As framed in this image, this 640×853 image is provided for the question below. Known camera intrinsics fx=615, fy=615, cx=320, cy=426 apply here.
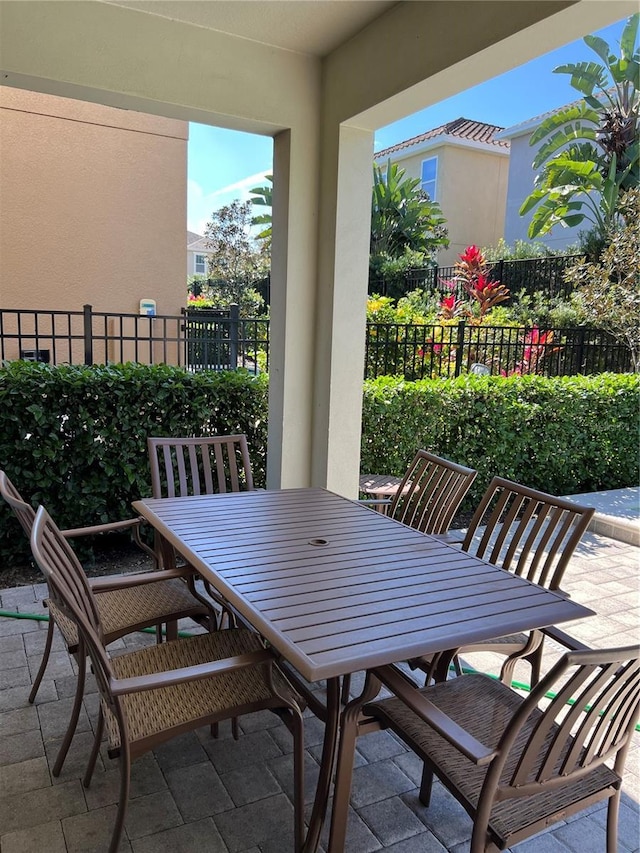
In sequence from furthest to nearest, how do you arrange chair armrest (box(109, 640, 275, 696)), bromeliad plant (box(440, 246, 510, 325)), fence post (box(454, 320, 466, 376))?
bromeliad plant (box(440, 246, 510, 325)) → fence post (box(454, 320, 466, 376)) → chair armrest (box(109, 640, 275, 696))

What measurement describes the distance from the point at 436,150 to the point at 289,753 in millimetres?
17665

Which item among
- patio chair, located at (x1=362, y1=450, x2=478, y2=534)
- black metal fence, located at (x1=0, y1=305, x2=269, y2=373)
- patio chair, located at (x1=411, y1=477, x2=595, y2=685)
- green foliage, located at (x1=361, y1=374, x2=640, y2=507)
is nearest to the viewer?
patio chair, located at (x1=411, y1=477, x2=595, y2=685)

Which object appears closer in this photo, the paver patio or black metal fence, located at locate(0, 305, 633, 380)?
the paver patio

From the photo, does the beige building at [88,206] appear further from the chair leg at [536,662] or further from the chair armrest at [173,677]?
the chair leg at [536,662]

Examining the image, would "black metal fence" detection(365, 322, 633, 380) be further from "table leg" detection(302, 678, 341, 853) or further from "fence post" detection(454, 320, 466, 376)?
"table leg" detection(302, 678, 341, 853)

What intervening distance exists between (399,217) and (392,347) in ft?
33.1

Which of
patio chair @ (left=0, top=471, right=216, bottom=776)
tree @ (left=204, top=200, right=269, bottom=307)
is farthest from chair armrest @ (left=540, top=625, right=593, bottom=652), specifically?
tree @ (left=204, top=200, right=269, bottom=307)

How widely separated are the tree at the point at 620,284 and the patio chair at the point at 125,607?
221 inches

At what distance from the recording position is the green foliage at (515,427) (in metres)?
4.74

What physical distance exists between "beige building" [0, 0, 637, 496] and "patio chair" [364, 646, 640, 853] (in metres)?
2.03

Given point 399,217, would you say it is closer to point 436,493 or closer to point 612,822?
point 436,493

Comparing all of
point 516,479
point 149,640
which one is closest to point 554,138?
point 516,479

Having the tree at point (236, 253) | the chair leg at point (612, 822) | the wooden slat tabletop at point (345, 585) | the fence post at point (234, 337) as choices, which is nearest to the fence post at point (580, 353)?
the fence post at point (234, 337)

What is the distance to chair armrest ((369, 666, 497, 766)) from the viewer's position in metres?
1.32
